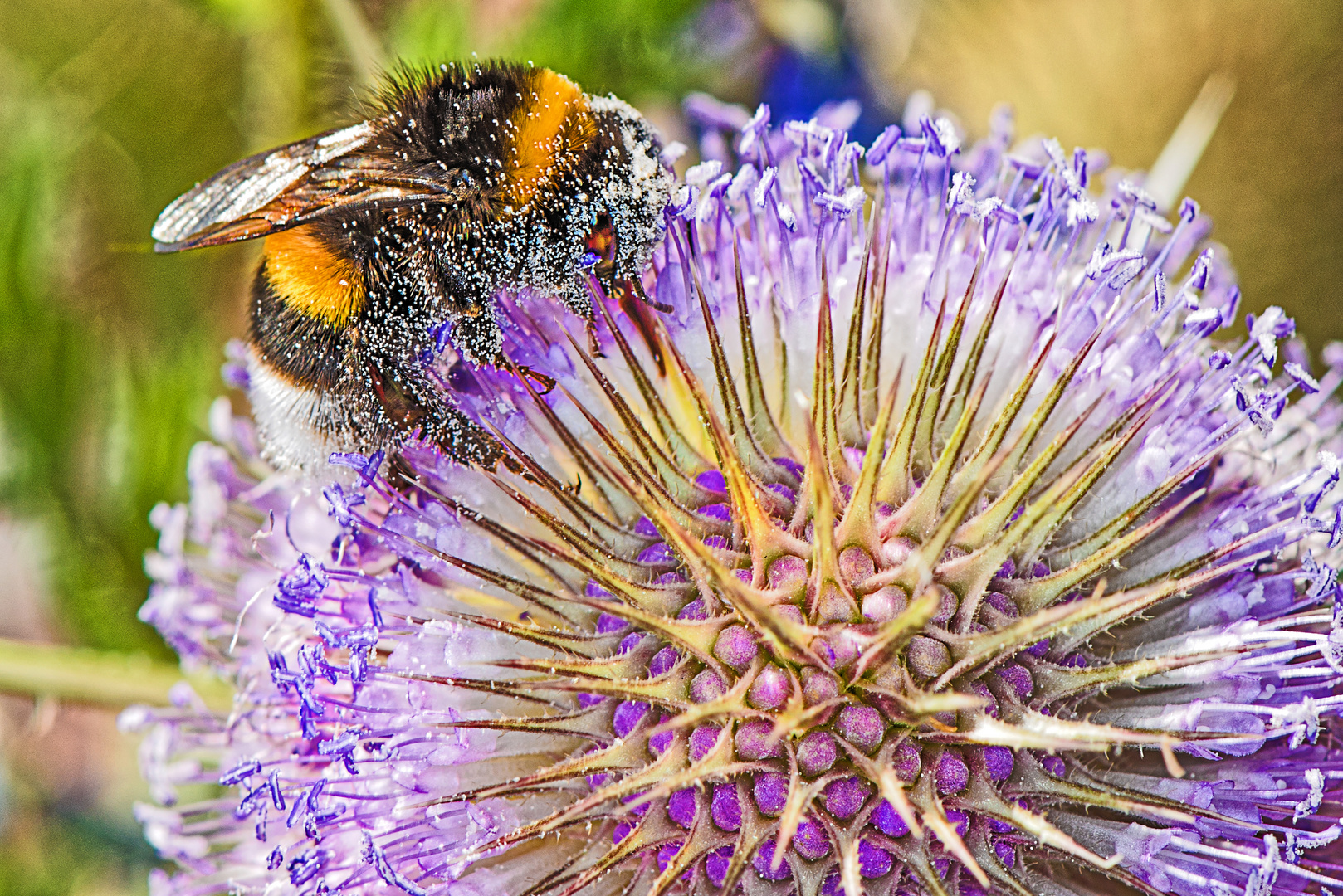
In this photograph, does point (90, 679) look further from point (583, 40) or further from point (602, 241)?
point (583, 40)

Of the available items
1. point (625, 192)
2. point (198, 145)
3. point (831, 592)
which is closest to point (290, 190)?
point (625, 192)

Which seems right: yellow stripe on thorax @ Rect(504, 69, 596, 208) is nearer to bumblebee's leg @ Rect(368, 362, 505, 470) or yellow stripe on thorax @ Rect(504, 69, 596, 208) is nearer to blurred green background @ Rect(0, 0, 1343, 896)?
bumblebee's leg @ Rect(368, 362, 505, 470)

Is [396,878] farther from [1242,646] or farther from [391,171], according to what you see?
[1242,646]

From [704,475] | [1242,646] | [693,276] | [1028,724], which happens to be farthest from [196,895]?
[1242,646]

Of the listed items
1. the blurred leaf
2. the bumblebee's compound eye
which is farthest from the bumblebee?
the blurred leaf

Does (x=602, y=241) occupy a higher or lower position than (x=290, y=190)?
higher

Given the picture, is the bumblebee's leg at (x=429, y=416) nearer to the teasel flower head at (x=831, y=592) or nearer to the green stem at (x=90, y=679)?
the teasel flower head at (x=831, y=592)

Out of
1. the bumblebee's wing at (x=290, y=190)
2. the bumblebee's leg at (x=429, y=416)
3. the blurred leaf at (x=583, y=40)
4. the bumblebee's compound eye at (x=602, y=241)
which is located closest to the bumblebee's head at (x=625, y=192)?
the bumblebee's compound eye at (x=602, y=241)
